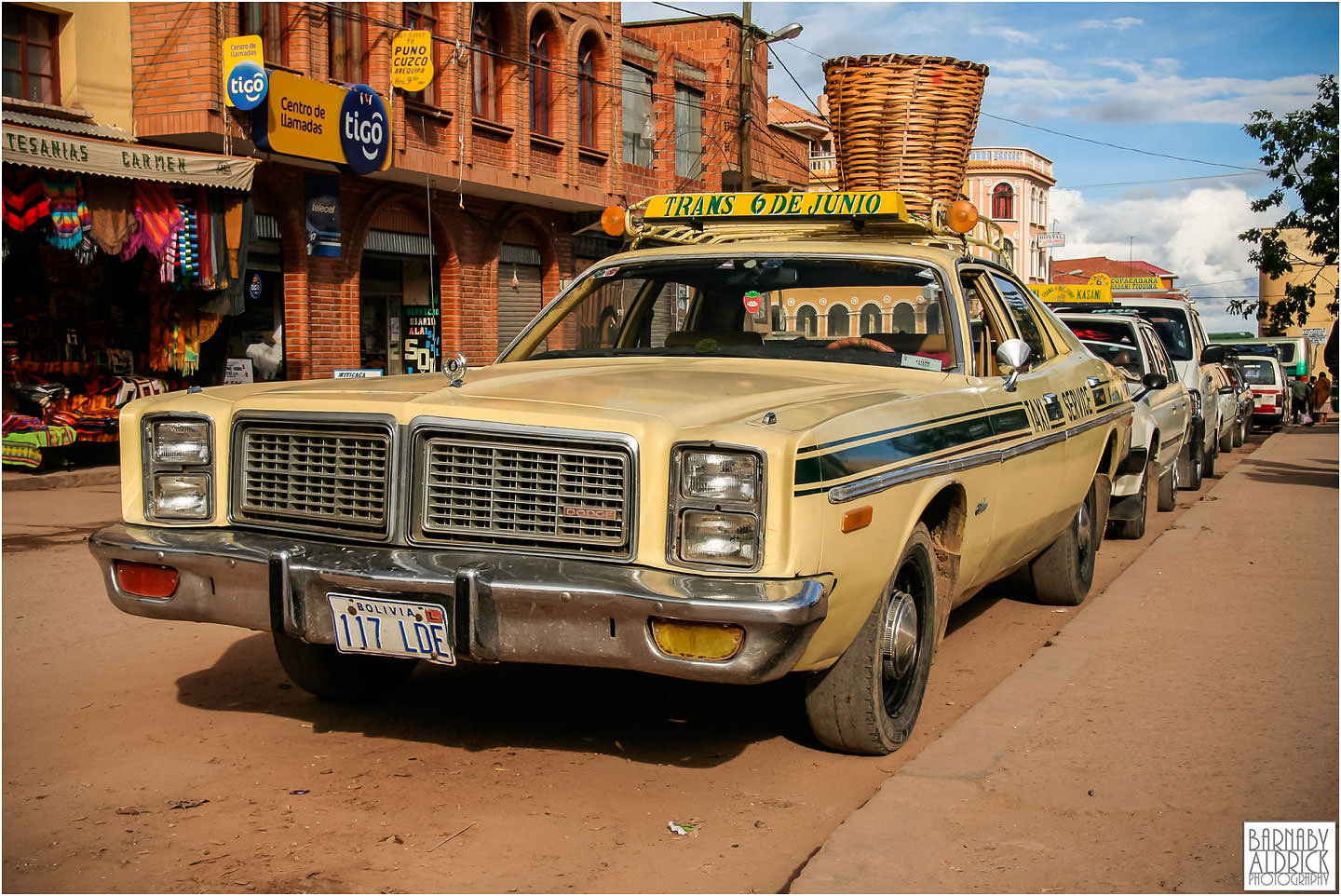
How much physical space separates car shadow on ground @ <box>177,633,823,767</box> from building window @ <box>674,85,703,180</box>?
2064cm

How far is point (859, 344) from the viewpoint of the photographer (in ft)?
17.0

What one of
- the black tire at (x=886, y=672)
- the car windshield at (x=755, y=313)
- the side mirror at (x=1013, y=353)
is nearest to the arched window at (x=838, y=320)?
the car windshield at (x=755, y=313)

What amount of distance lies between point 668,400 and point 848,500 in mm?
612

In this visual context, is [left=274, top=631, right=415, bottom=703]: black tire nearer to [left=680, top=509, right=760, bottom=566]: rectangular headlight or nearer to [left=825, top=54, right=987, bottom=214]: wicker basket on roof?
[left=680, top=509, right=760, bottom=566]: rectangular headlight

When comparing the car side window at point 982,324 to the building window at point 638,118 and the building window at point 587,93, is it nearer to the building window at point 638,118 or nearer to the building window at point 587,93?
the building window at point 587,93

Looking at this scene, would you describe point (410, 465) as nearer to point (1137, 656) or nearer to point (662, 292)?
point (662, 292)

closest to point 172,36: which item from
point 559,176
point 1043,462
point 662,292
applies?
point 559,176

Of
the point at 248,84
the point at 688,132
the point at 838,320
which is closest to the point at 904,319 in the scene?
the point at 838,320

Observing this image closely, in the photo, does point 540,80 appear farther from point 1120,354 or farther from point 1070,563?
point 1070,563

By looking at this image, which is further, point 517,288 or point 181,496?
point 517,288

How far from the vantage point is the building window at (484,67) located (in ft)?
61.2

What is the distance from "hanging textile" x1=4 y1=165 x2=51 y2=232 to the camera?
11414mm

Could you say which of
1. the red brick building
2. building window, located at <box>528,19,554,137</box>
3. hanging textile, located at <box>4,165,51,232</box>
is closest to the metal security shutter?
the red brick building

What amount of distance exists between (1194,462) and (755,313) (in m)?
9.26
